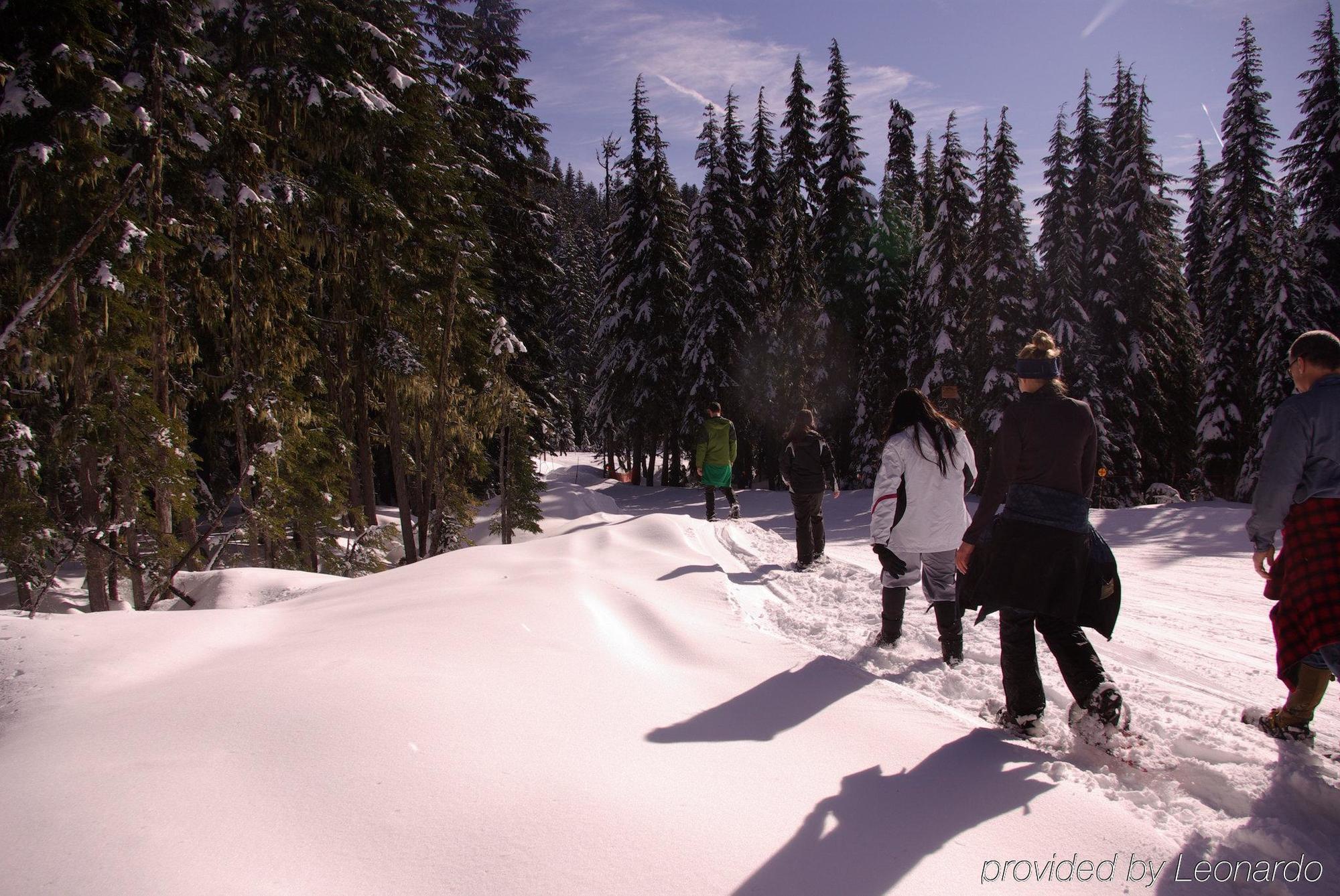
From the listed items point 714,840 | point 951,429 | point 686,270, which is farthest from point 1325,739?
point 686,270

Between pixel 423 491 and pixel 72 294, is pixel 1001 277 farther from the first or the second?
pixel 72 294

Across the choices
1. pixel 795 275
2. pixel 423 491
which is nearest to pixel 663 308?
pixel 795 275

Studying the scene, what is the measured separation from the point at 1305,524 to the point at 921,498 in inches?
80.6

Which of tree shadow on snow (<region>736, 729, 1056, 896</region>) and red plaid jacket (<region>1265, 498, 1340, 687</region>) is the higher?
red plaid jacket (<region>1265, 498, 1340, 687</region>)

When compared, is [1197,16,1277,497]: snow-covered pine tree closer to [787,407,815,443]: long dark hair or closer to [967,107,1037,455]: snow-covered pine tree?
[967,107,1037,455]: snow-covered pine tree

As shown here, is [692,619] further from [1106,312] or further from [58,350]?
[1106,312]

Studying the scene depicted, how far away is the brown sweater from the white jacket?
1238 mm

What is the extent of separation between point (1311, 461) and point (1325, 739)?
5.09 ft

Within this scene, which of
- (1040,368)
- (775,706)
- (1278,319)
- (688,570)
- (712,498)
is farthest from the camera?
(1278,319)

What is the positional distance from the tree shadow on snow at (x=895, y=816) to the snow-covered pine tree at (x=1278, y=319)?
23831 millimetres

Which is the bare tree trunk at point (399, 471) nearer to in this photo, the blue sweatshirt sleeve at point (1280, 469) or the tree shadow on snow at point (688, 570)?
the tree shadow on snow at point (688, 570)

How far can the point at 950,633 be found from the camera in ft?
15.3

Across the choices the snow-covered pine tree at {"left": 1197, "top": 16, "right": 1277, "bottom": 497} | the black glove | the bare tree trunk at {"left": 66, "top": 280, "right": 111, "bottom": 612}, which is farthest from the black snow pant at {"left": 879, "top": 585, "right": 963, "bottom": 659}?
the snow-covered pine tree at {"left": 1197, "top": 16, "right": 1277, "bottom": 497}

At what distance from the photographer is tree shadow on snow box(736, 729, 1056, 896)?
225cm
